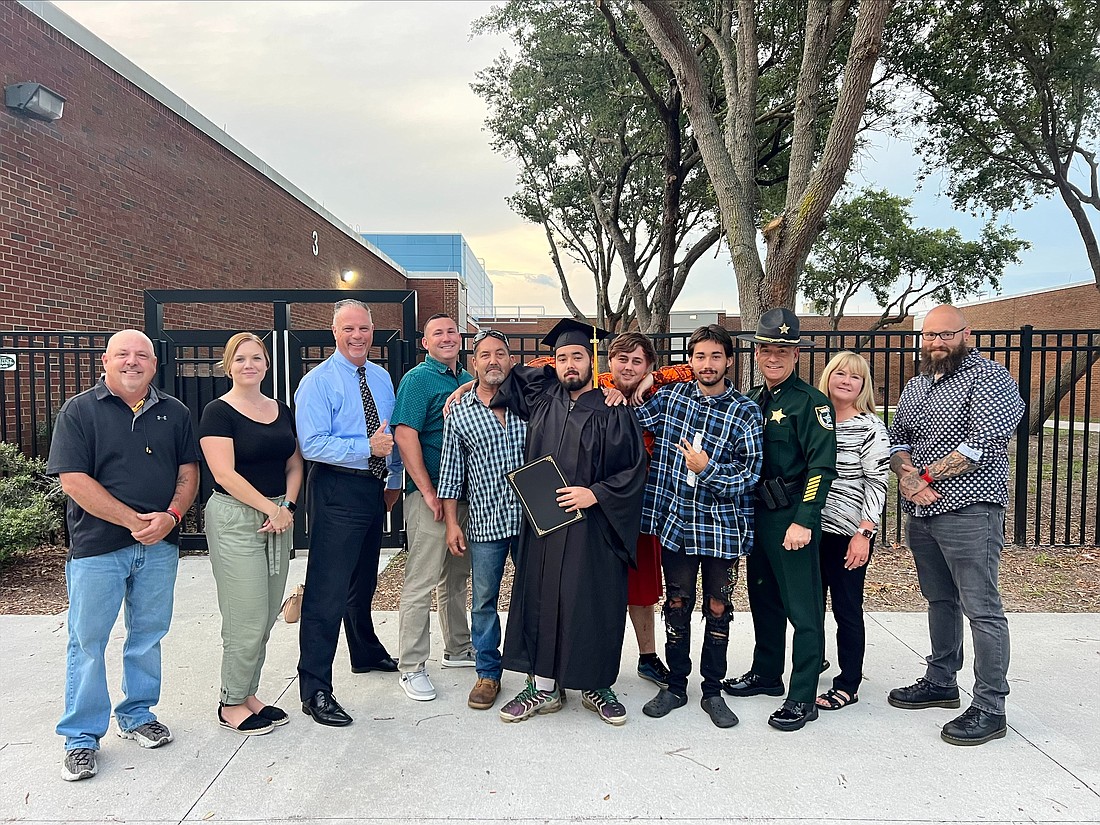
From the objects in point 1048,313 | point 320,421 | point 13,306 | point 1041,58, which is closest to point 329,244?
point 13,306

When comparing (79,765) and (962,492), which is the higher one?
(962,492)

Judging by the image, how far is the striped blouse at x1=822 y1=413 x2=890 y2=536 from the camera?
12.0 feet

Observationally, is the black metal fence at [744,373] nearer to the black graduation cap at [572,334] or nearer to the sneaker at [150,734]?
the black graduation cap at [572,334]

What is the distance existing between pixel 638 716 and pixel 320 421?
220 centimetres

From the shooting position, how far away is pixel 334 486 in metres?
3.71

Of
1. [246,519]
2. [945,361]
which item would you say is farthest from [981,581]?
[246,519]

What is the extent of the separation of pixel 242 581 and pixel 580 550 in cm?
161

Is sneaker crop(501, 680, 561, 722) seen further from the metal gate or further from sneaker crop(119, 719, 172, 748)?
the metal gate

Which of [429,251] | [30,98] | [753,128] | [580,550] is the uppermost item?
[429,251]

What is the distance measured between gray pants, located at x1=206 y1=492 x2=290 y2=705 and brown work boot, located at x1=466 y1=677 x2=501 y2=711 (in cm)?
109

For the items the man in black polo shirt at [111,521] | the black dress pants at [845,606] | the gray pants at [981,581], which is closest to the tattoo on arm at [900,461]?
the gray pants at [981,581]

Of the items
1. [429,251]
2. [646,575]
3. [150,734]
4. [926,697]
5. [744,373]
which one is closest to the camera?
[150,734]

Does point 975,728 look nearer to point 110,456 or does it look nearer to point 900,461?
point 900,461

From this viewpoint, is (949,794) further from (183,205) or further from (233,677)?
(183,205)
